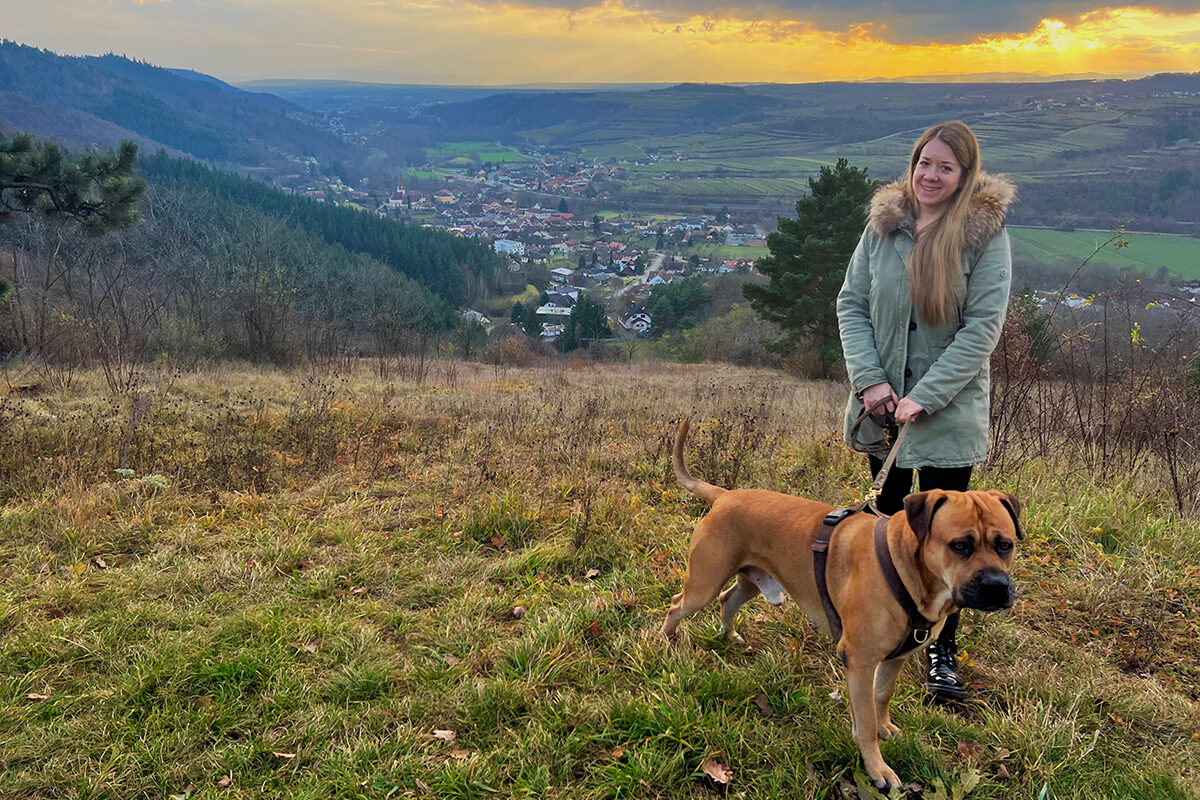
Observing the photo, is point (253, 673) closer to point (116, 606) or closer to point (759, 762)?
Result: point (116, 606)

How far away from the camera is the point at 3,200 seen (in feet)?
28.4

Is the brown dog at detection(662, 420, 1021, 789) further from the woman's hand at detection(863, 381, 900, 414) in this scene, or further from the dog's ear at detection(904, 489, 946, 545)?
the woman's hand at detection(863, 381, 900, 414)

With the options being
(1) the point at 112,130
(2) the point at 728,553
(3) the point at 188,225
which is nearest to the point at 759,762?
(2) the point at 728,553

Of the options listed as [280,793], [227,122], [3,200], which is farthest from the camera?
[227,122]

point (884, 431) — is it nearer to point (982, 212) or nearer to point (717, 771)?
point (982, 212)

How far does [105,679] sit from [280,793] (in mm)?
1272

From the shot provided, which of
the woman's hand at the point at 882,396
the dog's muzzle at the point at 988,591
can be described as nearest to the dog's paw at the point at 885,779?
the dog's muzzle at the point at 988,591

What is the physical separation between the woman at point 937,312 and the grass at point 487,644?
0.66 metres

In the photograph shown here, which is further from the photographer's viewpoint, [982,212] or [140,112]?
[140,112]

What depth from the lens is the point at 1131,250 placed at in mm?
27531

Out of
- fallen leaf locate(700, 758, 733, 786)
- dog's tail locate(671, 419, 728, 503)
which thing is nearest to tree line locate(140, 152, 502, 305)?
dog's tail locate(671, 419, 728, 503)

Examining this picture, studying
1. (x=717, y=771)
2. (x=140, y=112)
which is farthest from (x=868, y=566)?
(x=140, y=112)

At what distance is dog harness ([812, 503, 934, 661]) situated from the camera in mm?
2197

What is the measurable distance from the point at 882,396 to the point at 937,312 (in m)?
0.44
